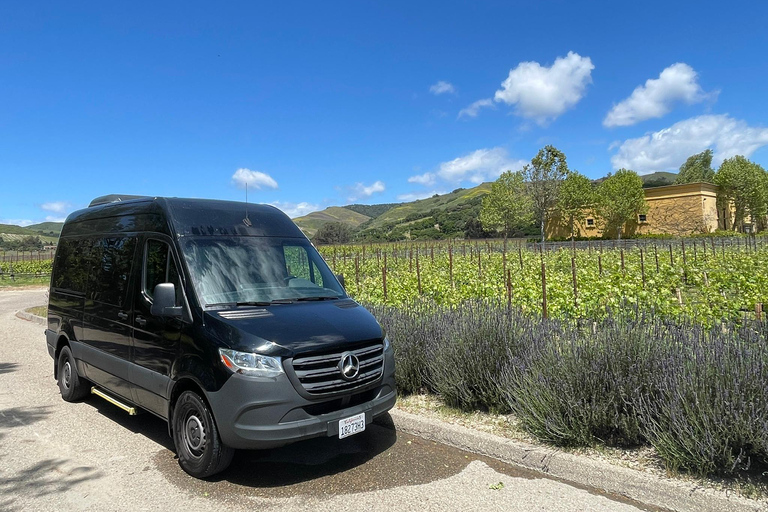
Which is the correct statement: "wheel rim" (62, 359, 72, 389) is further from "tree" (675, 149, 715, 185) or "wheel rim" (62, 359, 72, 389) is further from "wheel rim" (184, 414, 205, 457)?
"tree" (675, 149, 715, 185)

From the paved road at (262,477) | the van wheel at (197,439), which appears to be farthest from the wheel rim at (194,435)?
the paved road at (262,477)

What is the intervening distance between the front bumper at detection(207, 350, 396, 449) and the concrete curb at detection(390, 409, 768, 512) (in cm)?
143

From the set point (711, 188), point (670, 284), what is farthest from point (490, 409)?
point (711, 188)

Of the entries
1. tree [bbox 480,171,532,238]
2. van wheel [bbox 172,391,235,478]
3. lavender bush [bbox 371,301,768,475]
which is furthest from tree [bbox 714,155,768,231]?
van wheel [bbox 172,391,235,478]

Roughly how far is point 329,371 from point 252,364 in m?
0.59

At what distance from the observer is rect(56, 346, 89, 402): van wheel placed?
6066mm

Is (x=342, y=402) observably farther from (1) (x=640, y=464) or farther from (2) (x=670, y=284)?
(2) (x=670, y=284)

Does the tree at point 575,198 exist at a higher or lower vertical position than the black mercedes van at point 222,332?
higher

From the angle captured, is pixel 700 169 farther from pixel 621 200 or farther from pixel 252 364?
pixel 252 364

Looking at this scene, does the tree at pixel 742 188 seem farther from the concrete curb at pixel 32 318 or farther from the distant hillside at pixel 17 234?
the distant hillside at pixel 17 234

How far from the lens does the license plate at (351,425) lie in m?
3.95

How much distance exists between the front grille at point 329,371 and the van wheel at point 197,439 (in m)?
0.80

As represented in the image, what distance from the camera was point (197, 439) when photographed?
4027mm

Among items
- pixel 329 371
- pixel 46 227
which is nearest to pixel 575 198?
pixel 329 371
